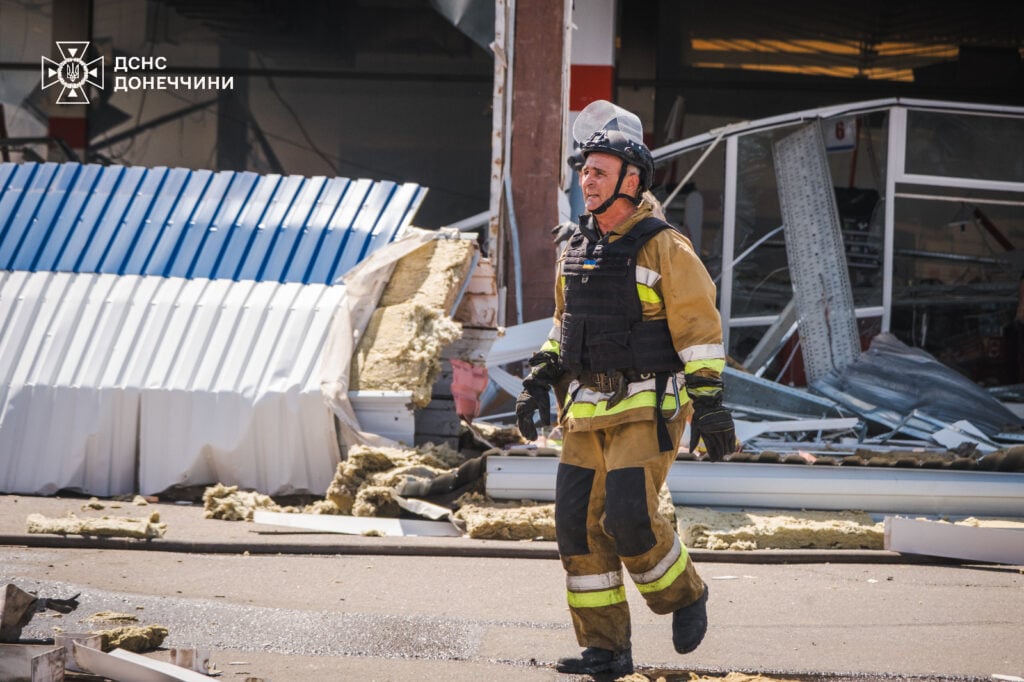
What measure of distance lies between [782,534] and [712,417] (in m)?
2.79

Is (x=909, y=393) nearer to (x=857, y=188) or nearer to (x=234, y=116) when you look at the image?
(x=857, y=188)

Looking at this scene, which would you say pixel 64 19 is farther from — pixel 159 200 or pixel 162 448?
pixel 162 448

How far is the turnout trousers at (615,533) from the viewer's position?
4070 millimetres

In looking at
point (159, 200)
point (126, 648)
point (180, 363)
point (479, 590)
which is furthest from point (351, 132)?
point (126, 648)

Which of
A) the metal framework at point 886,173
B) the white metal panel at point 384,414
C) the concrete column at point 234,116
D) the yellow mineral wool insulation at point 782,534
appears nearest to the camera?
the yellow mineral wool insulation at point 782,534

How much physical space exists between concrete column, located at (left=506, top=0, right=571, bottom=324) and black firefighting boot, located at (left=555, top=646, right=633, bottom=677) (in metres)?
6.21

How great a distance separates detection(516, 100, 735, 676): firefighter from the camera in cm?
412

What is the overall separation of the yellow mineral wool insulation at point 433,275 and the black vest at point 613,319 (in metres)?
3.67

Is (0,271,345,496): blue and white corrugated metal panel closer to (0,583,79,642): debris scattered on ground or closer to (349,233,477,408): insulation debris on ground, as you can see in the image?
(349,233,477,408): insulation debris on ground

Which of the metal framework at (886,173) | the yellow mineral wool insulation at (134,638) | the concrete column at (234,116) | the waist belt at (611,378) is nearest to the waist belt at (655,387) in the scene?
the waist belt at (611,378)

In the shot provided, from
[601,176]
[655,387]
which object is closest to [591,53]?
[601,176]

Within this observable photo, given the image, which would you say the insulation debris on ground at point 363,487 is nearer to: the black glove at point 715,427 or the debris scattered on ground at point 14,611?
the debris scattered on ground at point 14,611

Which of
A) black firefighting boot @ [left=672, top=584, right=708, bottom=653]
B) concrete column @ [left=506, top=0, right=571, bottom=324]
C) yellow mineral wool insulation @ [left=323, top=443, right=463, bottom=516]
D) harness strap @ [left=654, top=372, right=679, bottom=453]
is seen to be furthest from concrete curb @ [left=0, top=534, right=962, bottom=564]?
concrete column @ [left=506, top=0, right=571, bottom=324]

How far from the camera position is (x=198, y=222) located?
8.76 metres
